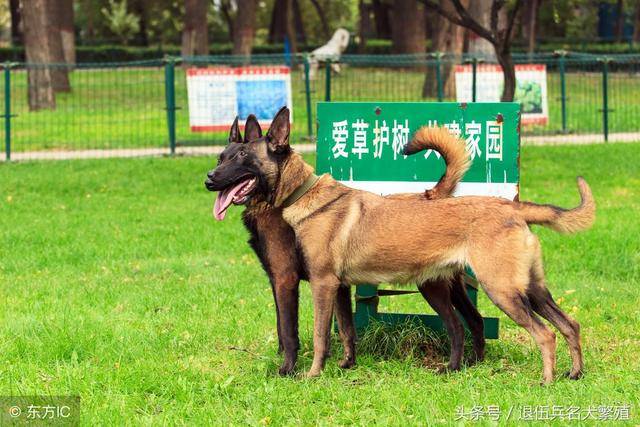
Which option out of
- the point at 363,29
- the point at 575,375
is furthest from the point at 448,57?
the point at 363,29

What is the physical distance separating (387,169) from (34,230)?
20.0 feet

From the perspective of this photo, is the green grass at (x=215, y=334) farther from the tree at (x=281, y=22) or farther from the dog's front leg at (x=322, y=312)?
the tree at (x=281, y=22)

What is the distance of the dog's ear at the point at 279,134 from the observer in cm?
612

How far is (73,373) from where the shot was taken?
6.07 metres

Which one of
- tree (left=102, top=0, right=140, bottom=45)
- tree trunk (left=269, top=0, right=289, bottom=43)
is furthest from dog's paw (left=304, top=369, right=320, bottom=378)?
tree (left=102, top=0, right=140, bottom=45)

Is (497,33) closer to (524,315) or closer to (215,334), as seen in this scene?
(215,334)


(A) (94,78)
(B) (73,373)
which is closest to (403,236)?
(B) (73,373)

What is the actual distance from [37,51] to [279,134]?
824 inches

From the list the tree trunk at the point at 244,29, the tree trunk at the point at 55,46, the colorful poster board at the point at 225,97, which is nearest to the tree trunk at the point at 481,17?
the colorful poster board at the point at 225,97

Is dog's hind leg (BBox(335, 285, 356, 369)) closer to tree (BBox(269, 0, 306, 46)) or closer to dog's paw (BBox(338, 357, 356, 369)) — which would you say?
dog's paw (BBox(338, 357, 356, 369))

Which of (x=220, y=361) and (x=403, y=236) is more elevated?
(x=403, y=236)

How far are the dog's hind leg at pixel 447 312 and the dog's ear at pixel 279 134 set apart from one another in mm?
1235

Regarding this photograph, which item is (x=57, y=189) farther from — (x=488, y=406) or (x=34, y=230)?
(x=488, y=406)

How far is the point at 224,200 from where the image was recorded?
6059 mm
